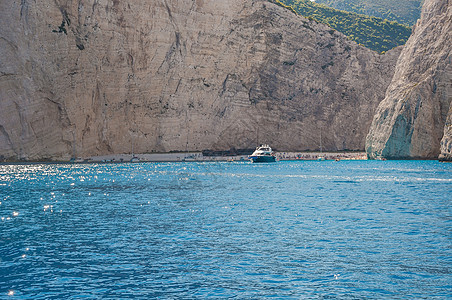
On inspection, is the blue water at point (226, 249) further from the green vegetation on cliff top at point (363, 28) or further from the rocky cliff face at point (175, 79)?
the green vegetation on cliff top at point (363, 28)

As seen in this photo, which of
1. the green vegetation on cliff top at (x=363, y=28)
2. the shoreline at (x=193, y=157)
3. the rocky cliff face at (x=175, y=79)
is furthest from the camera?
the green vegetation on cliff top at (x=363, y=28)

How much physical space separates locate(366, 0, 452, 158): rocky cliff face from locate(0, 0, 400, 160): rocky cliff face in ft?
86.3

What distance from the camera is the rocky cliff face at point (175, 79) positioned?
283 feet

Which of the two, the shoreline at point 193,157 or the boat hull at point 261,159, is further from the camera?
the boat hull at point 261,159

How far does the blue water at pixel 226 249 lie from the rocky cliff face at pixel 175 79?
195ft

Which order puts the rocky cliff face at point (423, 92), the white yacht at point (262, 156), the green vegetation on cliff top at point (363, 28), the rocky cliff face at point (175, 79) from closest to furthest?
1. the rocky cliff face at point (175, 79)
2. the rocky cliff face at point (423, 92)
3. the white yacht at point (262, 156)
4. the green vegetation on cliff top at point (363, 28)

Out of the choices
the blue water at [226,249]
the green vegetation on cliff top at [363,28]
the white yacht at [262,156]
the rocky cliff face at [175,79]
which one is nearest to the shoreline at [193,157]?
the rocky cliff face at [175,79]

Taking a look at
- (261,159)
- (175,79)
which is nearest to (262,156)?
(261,159)

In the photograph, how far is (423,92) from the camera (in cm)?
8869

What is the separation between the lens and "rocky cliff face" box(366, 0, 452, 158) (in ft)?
288

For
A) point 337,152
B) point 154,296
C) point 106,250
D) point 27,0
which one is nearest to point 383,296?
point 154,296

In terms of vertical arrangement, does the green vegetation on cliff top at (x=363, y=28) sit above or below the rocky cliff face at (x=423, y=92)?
above

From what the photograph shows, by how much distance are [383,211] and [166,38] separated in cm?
8507

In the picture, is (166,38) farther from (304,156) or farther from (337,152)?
(337,152)
